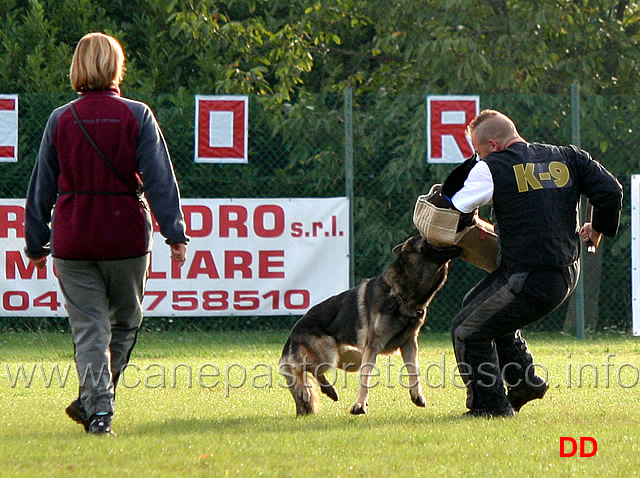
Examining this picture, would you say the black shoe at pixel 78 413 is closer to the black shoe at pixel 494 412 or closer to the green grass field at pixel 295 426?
the green grass field at pixel 295 426

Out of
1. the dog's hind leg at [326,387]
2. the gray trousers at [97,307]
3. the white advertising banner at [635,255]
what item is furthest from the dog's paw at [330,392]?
the white advertising banner at [635,255]

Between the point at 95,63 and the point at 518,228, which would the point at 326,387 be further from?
the point at 95,63

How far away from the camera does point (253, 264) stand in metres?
10.3

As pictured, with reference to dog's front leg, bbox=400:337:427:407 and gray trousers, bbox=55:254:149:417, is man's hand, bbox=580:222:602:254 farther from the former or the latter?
gray trousers, bbox=55:254:149:417

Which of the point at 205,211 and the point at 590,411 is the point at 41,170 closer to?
the point at 590,411

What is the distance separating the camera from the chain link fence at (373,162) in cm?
1100

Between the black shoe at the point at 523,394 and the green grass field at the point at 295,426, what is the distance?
0.20 ft

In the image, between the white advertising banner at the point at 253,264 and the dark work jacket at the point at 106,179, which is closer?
the dark work jacket at the point at 106,179

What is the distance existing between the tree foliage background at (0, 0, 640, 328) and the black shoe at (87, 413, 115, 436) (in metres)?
6.29

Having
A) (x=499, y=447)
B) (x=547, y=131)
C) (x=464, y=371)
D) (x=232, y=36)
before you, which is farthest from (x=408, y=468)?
(x=232, y=36)

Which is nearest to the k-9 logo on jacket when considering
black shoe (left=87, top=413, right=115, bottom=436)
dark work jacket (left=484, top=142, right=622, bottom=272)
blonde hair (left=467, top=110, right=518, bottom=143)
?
dark work jacket (left=484, top=142, right=622, bottom=272)

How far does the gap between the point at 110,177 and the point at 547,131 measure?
7.29m

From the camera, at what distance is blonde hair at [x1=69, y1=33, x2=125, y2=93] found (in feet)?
15.8

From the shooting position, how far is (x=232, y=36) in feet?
41.7
